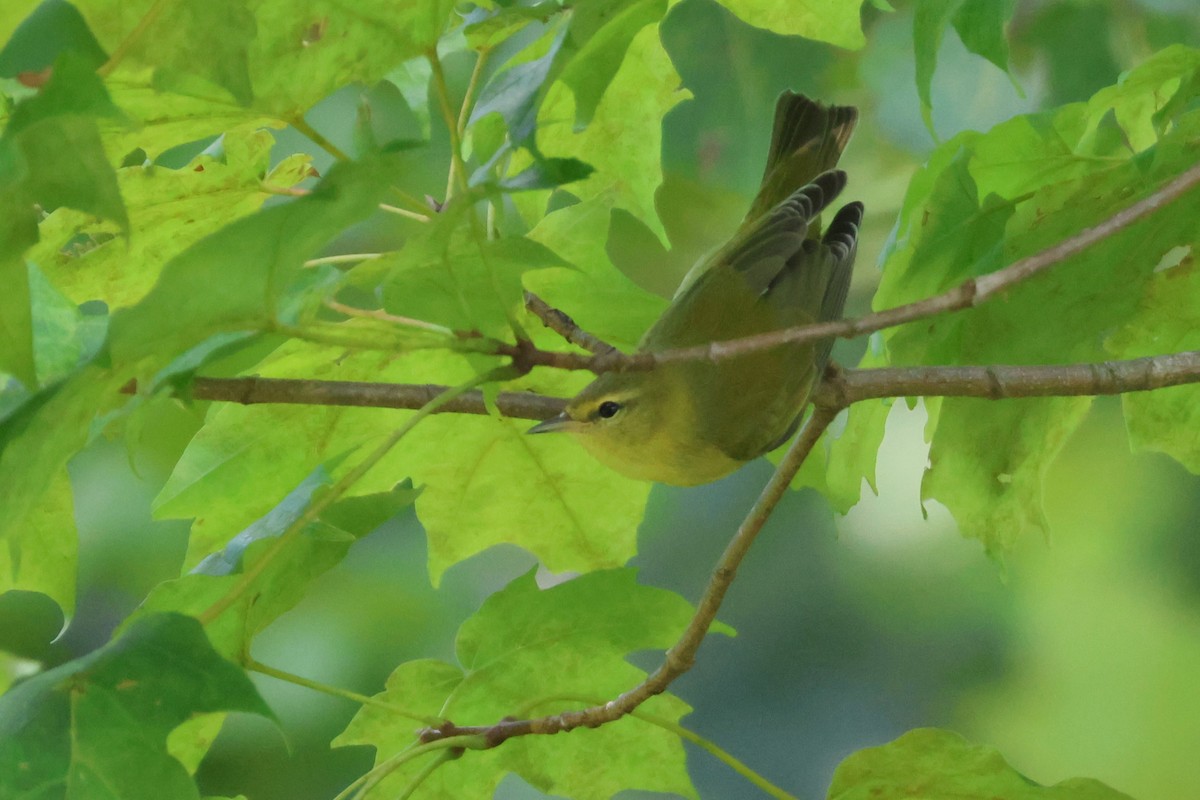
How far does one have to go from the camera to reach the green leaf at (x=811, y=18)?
96 centimetres

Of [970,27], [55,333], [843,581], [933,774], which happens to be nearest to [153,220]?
[55,333]

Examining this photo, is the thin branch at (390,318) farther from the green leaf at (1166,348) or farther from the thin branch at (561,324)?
the green leaf at (1166,348)

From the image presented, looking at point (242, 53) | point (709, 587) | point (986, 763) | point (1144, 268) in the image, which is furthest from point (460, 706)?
point (1144, 268)

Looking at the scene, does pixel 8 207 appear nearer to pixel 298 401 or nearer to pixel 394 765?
pixel 298 401

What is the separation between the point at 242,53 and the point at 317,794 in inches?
74.0

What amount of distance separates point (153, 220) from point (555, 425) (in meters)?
0.36

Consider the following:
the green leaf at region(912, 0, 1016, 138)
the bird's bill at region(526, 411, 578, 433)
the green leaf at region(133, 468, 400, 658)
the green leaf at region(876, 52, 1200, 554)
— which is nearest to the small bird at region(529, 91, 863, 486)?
the bird's bill at region(526, 411, 578, 433)

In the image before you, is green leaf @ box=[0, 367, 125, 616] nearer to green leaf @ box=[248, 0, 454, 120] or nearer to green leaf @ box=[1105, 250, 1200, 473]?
green leaf @ box=[248, 0, 454, 120]

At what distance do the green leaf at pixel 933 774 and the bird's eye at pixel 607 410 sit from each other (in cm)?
37

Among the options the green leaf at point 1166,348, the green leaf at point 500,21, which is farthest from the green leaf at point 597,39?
the green leaf at point 1166,348

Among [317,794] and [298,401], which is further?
[317,794]

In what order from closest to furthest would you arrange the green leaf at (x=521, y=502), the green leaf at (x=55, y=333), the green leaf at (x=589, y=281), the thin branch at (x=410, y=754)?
1. the green leaf at (x=55, y=333)
2. the thin branch at (x=410, y=754)
3. the green leaf at (x=589, y=281)
4. the green leaf at (x=521, y=502)

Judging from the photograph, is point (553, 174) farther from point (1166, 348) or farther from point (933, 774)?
point (1166, 348)

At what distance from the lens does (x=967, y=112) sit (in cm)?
200
